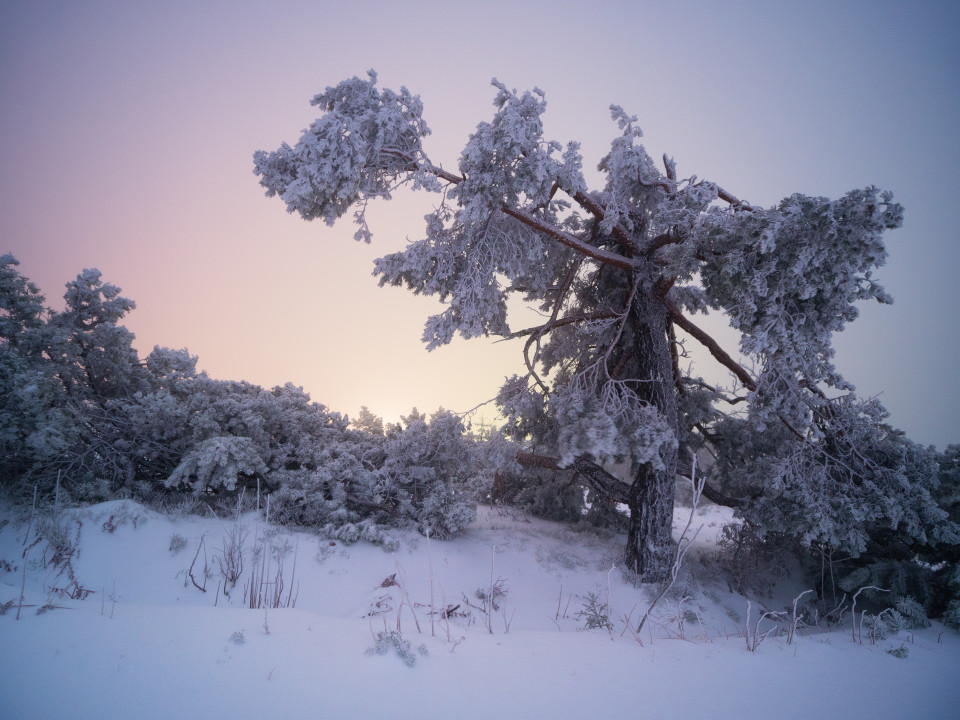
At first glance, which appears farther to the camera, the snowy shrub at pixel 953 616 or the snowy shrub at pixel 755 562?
the snowy shrub at pixel 755 562

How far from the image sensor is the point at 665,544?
7.54 m

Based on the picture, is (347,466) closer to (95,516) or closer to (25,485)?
(95,516)

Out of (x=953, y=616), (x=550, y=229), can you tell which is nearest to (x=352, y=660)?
(x=550, y=229)

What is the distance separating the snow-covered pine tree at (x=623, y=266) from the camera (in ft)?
19.2

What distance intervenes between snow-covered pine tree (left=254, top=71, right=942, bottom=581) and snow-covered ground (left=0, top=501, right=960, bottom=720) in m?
2.73

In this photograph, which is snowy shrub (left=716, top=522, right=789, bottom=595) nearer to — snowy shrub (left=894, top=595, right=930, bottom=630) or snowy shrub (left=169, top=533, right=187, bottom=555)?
snowy shrub (left=894, top=595, right=930, bottom=630)

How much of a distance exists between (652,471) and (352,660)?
5.87m

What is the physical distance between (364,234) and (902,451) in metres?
9.08

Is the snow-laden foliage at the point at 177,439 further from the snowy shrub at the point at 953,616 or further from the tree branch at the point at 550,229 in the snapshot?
the snowy shrub at the point at 953,616

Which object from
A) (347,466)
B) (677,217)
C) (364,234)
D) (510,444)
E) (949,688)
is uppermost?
(677,217)

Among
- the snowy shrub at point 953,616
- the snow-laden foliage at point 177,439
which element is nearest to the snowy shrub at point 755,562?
the snowy shrub at point 953,616

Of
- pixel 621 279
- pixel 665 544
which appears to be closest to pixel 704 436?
pixel 665 544

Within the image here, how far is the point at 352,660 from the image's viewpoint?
9.85ft

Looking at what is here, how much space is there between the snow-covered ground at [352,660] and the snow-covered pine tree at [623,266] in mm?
2726
